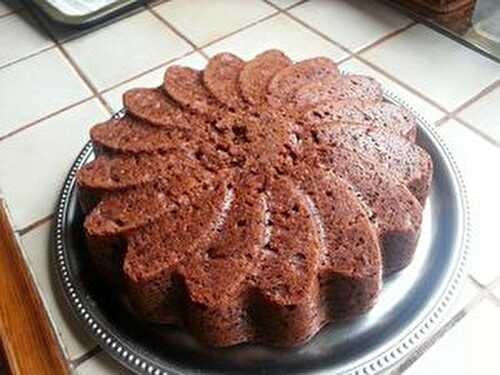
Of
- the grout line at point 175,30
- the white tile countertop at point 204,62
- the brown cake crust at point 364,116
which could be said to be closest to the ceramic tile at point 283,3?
the white tile countertop at point 204,62

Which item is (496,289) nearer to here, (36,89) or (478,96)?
(478,96)

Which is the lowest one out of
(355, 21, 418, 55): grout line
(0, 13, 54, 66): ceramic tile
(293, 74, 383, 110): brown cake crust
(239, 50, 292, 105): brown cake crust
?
(355, 21, 418, 55): grout line

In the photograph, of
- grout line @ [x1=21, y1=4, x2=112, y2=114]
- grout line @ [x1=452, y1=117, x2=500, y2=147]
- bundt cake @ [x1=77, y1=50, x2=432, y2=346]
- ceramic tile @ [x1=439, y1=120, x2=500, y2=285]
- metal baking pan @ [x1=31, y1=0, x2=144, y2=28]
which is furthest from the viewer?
metal baking pan @ [x1=31, y1=0, x2=144, y2=28]

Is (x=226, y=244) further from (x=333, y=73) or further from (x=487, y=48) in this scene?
(x=487, y=48)

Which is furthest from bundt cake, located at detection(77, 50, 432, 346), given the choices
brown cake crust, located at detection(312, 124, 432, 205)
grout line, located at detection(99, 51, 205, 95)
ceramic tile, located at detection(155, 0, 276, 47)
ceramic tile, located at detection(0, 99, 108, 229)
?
ceramic tile, located at detection(155, 0, 276, 47)

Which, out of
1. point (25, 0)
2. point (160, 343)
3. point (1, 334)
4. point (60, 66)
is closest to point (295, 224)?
point (160, 343)

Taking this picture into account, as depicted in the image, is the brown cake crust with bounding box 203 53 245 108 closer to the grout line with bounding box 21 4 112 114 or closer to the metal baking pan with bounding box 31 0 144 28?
the grout line with bounding box 21 4 112 114

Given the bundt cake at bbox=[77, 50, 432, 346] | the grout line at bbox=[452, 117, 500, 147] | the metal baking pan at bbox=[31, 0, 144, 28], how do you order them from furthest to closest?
1. the metal baking pan at bbox=[31, 0, 144, 28]
2. the grout line at bbox=[452, 117, 500, 147]
3. the bundt cake at bbox=[77, 50, 432, 346]
